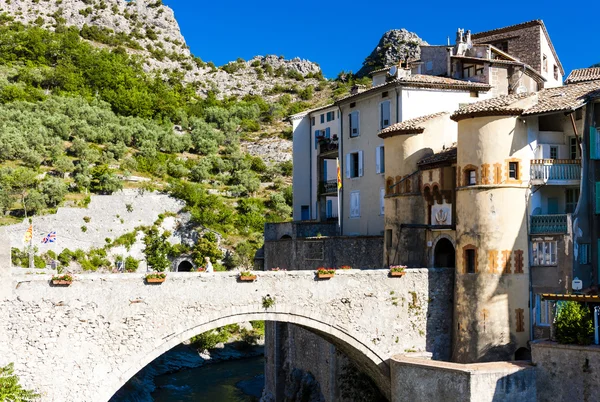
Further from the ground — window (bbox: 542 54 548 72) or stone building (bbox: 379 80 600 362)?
window (bbox: 542 54 548 72)

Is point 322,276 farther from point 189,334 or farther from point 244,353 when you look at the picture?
point 244,353

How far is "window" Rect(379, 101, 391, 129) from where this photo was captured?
123ft

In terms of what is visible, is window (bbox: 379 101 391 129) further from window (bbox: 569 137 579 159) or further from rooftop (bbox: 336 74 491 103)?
window (bbox: 569 137 579 159)

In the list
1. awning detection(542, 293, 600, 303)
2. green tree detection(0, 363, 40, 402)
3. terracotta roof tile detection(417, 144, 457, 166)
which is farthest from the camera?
terracotta roof tile detection(417, 144, 457, 166)

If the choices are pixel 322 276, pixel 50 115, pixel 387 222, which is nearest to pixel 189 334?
pixel 322 276

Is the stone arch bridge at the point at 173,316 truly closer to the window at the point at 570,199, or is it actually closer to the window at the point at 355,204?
the window at the point at 570,199

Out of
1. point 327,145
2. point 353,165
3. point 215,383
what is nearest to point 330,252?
point 353,165

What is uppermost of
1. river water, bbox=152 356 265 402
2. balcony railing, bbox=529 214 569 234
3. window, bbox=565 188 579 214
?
window, bbox=565 188 579 214

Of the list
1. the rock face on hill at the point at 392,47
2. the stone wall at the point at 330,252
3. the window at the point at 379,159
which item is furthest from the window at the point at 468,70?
the rock face on hill at the point at 392,47

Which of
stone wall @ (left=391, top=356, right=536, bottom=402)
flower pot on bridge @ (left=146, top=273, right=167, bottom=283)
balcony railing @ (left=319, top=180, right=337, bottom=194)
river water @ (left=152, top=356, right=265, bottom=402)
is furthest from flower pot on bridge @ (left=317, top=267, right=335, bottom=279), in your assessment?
river water @ (left=152, top=356, right=265, bottom=402)

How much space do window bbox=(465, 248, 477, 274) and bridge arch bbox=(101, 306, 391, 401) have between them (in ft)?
15.4

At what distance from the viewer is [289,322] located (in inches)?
1112

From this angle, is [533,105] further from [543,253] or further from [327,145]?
[327,145]

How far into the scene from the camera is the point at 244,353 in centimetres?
5969
